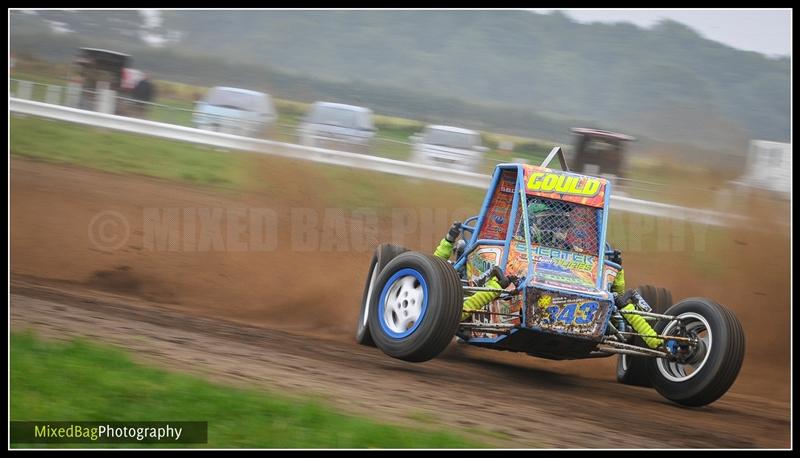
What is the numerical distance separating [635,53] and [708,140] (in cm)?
2397

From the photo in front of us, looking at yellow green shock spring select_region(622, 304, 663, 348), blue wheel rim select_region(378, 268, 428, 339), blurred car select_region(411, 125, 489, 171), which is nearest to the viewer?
blue wheel rim select_region(378, 268, 428, 339)

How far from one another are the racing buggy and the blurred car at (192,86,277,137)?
1151cm

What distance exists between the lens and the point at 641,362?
8773 mm

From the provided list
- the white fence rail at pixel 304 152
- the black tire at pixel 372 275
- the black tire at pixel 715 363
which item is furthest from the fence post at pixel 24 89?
the black tire at pixel 715 363

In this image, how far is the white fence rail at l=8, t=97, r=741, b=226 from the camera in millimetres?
16250

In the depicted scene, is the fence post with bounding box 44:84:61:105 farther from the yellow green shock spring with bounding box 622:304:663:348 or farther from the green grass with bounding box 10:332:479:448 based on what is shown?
the yellow green shock spring with bounding box 622:304:663:348

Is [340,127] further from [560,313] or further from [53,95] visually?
[560,313]

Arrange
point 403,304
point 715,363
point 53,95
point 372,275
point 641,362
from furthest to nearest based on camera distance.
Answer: point 53,95
point 372,275
point 641,362
point 403,304
point 715,363

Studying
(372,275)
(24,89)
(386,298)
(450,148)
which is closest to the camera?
(386,298)

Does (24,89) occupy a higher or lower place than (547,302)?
higher

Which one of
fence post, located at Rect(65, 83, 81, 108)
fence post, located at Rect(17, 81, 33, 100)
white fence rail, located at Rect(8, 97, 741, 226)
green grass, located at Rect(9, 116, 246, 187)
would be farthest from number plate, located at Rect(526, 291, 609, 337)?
fence post, located at Rect(17, 81, 33, 100)

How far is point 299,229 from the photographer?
1374 centimetres

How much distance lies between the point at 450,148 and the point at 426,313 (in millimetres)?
12865

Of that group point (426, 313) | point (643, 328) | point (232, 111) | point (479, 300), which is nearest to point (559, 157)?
point (643, 328)
